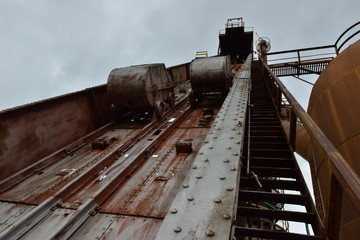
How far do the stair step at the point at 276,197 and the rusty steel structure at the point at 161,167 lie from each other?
0.01 meters

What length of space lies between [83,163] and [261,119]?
4.29m

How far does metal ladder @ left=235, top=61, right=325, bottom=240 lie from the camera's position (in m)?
2.32

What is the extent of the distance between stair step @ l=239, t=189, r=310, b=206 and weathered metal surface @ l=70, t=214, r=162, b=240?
111 centimetres

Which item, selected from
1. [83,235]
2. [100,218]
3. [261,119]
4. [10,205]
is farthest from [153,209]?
[261,119]

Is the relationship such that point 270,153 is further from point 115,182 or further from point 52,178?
point 52,178

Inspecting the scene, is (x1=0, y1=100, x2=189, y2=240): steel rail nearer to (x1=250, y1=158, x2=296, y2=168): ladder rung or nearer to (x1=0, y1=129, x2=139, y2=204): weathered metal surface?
(x1=0, y1=129, x2=139, y2=204): weathered metal surface

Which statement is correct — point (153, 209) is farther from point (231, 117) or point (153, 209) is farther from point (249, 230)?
point (231, 117)

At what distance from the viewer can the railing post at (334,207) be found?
1480 millimetres

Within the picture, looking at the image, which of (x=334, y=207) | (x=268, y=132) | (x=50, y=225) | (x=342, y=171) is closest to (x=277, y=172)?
(x=268, y=132)

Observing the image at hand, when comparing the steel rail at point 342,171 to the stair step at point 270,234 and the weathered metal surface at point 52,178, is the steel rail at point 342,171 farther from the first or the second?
the weathered metal surface at point 52,178

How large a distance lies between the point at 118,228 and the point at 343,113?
3.16m

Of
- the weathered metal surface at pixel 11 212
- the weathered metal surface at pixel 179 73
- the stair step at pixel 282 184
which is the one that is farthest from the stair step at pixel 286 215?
the weathered metal surface at pixel 179 73

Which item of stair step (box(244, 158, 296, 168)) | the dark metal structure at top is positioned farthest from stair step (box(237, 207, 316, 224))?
the dark metal structure at top

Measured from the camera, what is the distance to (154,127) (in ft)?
19.1
